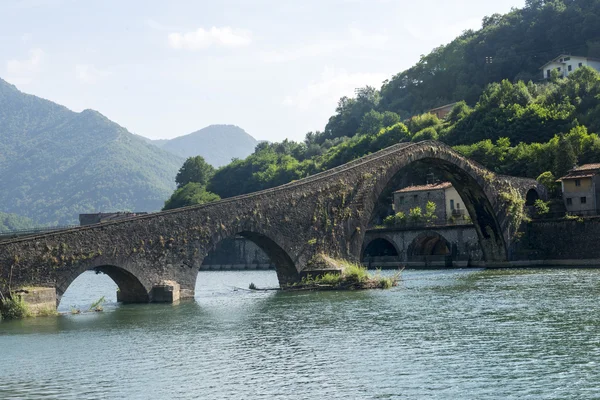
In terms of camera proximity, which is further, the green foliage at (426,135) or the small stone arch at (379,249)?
the green foliage at (426,135)

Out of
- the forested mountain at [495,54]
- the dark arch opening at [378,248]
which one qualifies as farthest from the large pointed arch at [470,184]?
the forested mountain at [495,54]

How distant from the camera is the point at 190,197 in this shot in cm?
A: 12412

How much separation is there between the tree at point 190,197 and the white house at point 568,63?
47.7 meters

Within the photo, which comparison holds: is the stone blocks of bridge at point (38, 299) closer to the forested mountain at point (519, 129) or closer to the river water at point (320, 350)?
the river water at point (320, 350)

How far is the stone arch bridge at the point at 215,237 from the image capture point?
111 ft

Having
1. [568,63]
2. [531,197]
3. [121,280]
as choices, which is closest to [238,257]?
[531,197]

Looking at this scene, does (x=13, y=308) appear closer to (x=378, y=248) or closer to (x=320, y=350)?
(x=320, y=350)

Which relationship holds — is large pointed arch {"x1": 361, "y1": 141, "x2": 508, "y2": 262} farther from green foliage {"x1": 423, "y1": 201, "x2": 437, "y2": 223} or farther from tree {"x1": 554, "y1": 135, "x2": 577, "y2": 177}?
tree {"x1": 554, "y1": 135, "x2": 577, "y2": 177}

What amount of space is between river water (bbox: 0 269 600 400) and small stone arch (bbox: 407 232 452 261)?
35922 millimetres

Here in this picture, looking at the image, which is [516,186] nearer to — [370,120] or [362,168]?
[362,168]

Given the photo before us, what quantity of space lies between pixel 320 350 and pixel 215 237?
16.2m

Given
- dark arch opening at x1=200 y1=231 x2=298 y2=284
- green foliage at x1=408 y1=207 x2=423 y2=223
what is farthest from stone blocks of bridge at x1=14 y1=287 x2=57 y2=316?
green foliage at x1=408 y1=207 x2=423 y2=223

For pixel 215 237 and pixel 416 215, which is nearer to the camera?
pixel 215 237

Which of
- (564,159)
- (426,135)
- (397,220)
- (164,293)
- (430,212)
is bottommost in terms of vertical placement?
(164,293)
